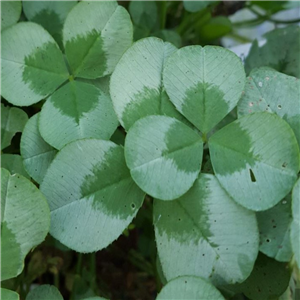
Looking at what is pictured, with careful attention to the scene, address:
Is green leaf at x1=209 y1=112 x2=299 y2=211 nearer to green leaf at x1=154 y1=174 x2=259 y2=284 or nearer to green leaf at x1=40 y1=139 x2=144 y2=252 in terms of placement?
green leaf at x1=154 y1=174 x2=259 y2=284

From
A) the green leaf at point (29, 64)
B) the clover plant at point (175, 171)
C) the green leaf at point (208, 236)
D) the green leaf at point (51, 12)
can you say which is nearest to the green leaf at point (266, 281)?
the clover plant at point (175, 171)

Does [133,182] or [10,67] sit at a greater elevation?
[10,67]

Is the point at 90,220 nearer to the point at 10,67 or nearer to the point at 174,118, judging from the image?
the point at 174,118

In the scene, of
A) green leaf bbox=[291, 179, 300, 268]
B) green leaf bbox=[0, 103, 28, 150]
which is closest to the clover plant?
green leaf bbox=[291, 179, 300, 268]

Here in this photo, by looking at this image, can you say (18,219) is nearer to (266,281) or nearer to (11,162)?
(11,162)

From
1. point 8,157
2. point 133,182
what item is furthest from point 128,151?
point 8,157

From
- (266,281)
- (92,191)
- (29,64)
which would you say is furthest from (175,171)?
(29,64)

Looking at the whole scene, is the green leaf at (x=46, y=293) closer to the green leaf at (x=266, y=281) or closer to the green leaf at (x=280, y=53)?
the green leaf at (x=266, y=281)
